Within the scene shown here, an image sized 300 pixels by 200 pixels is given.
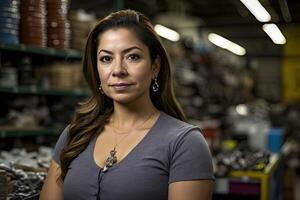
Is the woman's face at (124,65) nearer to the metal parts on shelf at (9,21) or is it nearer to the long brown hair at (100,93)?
the long brown hair at (100,93)

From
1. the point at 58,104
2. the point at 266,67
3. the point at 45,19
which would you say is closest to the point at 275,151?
the point at 58,104

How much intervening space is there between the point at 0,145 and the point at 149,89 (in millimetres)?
2438

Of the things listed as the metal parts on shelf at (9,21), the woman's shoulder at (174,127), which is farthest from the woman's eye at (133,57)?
the metal parts on shelf at (9,21)

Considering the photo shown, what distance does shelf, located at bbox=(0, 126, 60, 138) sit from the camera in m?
4.24

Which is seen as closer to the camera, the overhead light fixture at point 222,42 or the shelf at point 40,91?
the shelf at point 40,91

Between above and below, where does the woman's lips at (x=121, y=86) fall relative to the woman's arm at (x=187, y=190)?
above

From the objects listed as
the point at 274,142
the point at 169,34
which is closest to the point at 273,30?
the point at 169,34

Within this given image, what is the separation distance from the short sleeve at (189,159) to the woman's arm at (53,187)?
503 mm

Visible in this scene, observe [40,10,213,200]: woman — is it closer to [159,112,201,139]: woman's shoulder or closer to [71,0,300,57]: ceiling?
[159,112,201,139]: woman's shoulder

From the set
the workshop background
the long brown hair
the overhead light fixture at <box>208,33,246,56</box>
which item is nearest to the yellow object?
the workshop background

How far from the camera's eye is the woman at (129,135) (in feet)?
5.97

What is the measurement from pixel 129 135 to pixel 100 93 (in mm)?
298

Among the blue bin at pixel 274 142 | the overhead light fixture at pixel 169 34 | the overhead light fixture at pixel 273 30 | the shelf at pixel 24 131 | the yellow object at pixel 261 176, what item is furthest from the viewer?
the overhead light fixture at pixel 169 34

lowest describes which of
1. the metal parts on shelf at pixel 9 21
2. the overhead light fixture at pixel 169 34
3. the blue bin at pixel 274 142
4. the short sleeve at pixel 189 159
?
the blue bin at pixel 274 142
